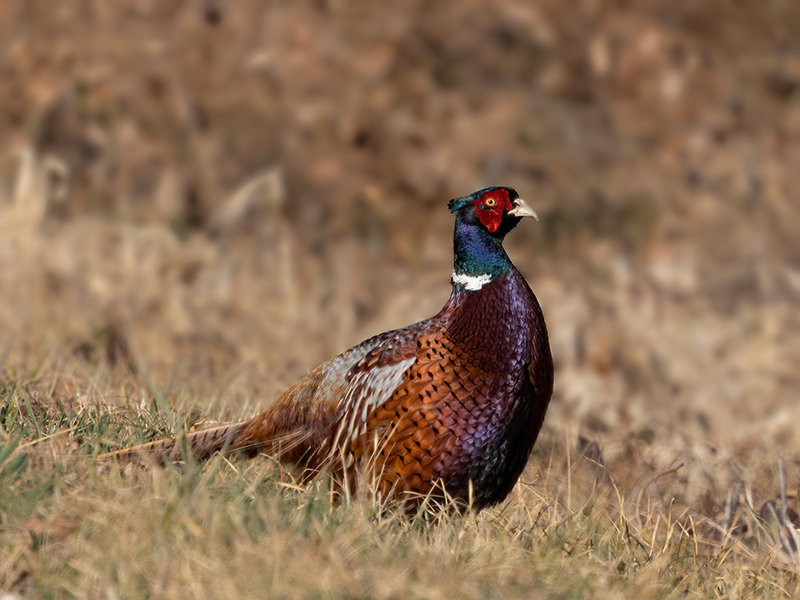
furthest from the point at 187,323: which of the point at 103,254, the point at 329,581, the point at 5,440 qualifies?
the point at 329,581

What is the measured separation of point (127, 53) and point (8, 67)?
99 centimetres

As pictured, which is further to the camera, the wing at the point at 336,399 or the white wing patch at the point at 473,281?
the white wing patch at the point at 473,281

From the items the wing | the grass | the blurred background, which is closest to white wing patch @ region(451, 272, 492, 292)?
the wing

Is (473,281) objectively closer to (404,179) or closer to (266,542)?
(266,542)

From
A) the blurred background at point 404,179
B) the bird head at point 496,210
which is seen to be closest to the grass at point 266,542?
the bird head at point 496,210

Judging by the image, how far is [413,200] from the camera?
9414 millimetres

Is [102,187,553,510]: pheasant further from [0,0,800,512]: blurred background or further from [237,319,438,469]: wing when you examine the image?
[0,0,800,512]: blurred background

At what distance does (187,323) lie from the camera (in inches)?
311

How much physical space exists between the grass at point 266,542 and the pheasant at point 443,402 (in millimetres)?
150

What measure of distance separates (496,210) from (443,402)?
2.45ft

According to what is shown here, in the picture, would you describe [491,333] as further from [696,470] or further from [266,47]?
[266,47]

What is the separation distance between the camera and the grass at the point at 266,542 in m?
2.76

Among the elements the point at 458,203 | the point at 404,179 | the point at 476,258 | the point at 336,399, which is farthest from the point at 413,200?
the point at 336,399

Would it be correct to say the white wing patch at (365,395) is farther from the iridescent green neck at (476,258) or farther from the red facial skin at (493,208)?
the red facial skin at (493,208)
